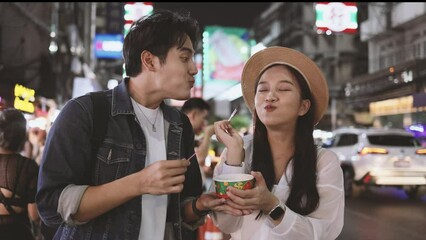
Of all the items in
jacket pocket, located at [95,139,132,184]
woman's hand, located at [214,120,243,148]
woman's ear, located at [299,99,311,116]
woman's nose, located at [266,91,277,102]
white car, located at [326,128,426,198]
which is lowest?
white car, located at [326,128,426,198]

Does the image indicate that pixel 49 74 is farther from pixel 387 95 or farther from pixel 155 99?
pixel 387 95

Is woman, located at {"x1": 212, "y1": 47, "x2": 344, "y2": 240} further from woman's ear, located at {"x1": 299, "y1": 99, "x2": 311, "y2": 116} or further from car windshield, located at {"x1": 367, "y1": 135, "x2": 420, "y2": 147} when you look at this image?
car windshield, located at {"x1": 367, "y1": 135, "x2": 420, "y2": 147}

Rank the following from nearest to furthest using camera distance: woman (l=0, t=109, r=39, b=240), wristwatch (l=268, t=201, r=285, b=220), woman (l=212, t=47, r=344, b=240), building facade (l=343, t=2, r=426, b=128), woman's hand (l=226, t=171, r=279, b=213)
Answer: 1. woman's hand (l=226, t=171, r=279, b=213)
2. wristwatch (l=268, t=201, r=285, b=220)
3. woman (l=212, t=47, r=344, b=240)
4. woman (l=0, t=109, r=39, b=240)
5. building facade (l=343, t=2, r=426, b=128)

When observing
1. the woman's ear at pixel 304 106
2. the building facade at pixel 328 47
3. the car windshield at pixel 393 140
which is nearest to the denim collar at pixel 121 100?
the woman's ear at pixel 304 106

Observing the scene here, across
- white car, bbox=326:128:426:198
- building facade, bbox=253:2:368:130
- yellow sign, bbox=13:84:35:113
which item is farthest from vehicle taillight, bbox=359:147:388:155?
building facade, bbox=253:2:368:130

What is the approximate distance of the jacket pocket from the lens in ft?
6.02

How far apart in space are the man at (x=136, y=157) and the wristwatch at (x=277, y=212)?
252mm

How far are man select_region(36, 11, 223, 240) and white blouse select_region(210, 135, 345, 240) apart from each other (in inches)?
8.6

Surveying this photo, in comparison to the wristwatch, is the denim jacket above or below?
above

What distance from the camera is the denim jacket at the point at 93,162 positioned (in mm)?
1716

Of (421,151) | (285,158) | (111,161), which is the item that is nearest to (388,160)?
(421,151)

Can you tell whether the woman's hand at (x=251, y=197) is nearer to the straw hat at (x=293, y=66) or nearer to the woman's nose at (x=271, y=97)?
the woman's nose at (x=271, y=97)

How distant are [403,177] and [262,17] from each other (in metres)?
65.1

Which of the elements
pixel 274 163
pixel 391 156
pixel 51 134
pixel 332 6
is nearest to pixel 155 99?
pixel 51 134
